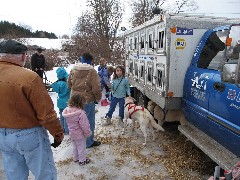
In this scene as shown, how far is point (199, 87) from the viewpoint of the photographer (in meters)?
4.17

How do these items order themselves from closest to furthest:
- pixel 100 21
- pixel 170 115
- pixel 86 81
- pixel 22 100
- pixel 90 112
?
pixel 22 100
pixel 86 81
pixel 90 112
pixel 170 115
pixel 100 21

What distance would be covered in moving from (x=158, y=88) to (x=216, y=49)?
5.06ft

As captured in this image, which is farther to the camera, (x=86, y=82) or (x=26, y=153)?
(x=86, y=82)

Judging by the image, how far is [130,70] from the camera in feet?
28.7

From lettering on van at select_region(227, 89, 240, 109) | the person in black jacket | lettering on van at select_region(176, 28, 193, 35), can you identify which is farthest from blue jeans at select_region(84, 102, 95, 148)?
the person in black jacket

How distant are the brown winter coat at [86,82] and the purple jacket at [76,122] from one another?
59 cm

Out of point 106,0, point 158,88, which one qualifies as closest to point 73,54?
point 106,0

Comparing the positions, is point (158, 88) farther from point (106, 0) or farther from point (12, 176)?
point (106, 0)

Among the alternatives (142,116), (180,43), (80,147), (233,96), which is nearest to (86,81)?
(80,147)

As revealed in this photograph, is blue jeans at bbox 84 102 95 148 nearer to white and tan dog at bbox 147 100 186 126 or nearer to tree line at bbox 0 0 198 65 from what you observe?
white and tan dog at bbox 147 100 186 126

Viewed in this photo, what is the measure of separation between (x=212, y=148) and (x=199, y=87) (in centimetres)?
97

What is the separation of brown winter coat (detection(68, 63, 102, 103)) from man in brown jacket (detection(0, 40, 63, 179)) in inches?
82.3

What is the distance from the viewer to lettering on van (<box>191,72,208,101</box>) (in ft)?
13.2

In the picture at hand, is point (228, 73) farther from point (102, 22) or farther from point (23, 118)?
point (102, 22)
